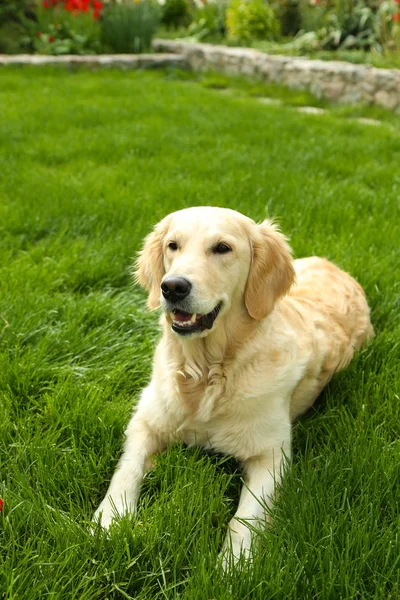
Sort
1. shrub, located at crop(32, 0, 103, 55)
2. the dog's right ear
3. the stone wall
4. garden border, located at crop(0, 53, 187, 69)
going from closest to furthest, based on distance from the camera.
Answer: the dog's right ear, the stone wall, garden border, located at crop(0, 53, 187, 69), shrub, located at crop(32, 0, 103, 55)

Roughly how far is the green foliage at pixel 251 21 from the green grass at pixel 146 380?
7.04m

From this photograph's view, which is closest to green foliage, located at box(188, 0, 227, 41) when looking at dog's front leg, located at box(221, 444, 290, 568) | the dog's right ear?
the dog's right ear

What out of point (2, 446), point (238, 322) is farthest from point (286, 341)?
point (2, 446)

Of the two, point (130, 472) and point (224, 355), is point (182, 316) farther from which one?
point (130, 472)

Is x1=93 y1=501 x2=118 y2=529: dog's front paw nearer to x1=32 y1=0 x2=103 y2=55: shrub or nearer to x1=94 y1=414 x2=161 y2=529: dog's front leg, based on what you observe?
x1=94 y1=414 x2=161 y2=529: dog's front leg

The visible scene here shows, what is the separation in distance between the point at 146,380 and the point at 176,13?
14.3m

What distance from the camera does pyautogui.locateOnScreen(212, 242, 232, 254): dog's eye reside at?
2.11m

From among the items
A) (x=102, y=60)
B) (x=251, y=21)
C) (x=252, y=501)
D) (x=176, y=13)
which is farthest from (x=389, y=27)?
(x=252, y=501)

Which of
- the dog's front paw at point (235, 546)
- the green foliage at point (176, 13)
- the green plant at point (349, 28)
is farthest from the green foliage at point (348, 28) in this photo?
the dog's front paw at point (235, 546)

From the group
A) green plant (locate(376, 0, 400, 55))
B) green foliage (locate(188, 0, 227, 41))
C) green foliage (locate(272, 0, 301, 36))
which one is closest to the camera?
green plant (locate(376, 0, 400, 55))

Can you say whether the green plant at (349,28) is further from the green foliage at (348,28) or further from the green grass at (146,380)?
the green grass at (146,380)

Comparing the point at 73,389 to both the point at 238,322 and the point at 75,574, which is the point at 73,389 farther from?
the point at 75,574

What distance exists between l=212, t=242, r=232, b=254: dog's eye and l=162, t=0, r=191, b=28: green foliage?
13906mm

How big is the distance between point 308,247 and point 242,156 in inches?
80.4
